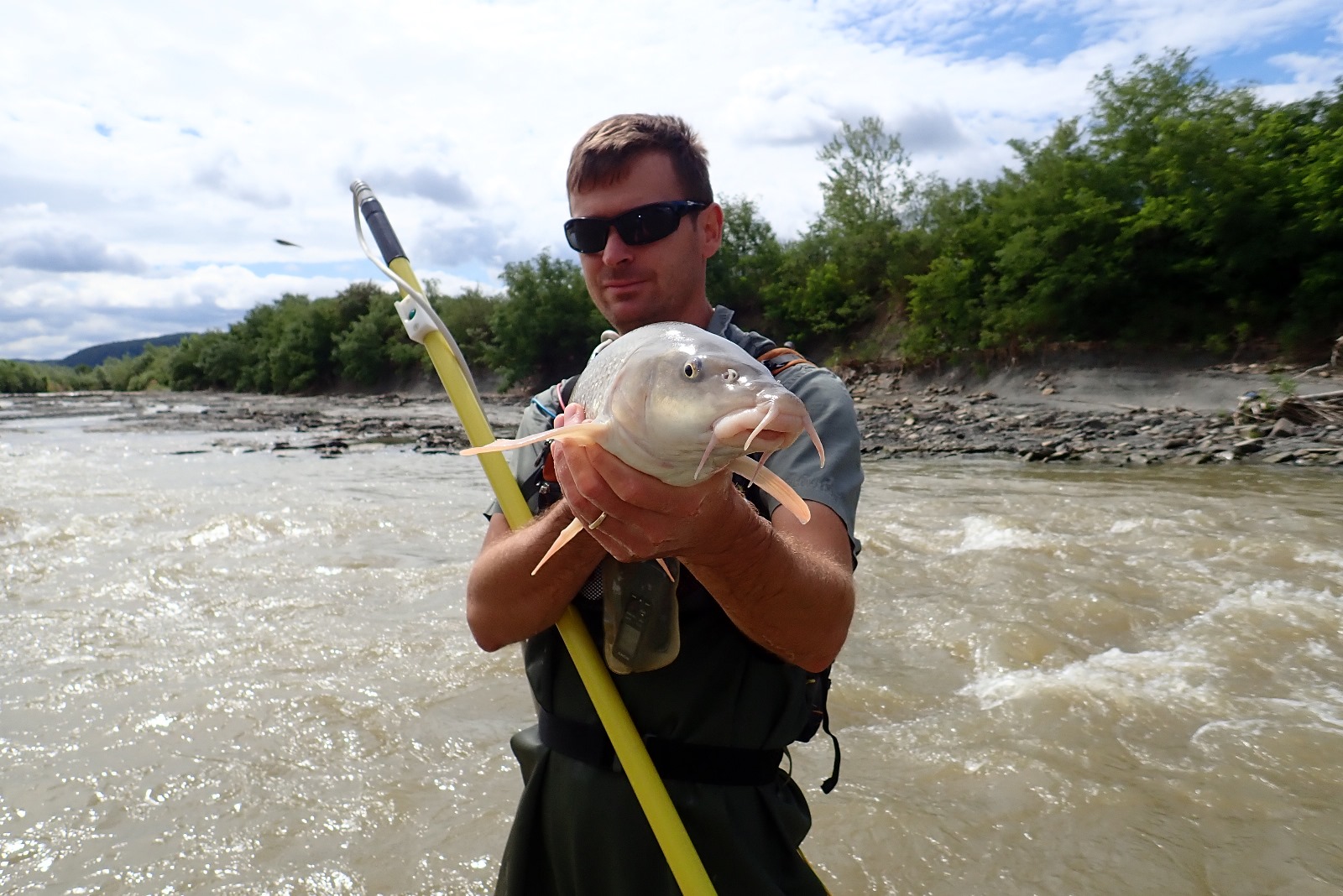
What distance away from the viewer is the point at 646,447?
3.92ft

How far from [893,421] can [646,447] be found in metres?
21.5

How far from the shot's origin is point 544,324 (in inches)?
1839

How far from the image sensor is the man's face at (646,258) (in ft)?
7.17

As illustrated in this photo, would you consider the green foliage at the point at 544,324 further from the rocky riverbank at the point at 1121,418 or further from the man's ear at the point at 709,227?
the man's ear at the point at 709,227

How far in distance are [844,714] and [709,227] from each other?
3.16 meters

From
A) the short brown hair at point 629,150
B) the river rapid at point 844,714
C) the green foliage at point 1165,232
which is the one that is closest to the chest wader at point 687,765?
the short brown hair at point 629,150

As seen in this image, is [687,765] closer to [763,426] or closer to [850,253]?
[763,426]

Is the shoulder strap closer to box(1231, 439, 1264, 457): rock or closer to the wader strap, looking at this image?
the wader strap

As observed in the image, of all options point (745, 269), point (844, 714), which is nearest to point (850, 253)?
point (745, 269)

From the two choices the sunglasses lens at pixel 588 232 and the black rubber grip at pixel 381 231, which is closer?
the sunglasses lens at pixel 588 232

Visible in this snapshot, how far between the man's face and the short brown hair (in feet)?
0.08

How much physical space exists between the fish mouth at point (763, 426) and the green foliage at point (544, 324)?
1783 inches

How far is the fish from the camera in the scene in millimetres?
1127

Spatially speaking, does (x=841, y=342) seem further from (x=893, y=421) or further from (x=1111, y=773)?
(x=1111, y=773)
